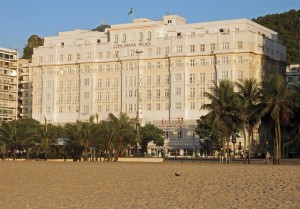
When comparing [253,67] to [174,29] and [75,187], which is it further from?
[75,187]

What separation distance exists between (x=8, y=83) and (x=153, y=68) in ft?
159

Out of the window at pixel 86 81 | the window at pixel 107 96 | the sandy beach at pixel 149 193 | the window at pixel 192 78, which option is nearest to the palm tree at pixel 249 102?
the sandy beach at pixel 149 193

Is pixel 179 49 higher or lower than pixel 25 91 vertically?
higher

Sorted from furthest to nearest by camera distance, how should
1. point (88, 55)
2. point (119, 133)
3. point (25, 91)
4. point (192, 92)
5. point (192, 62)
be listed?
point (25, 91), point (88, 55), point (192, 62), point (192, 92), point (119, 133)

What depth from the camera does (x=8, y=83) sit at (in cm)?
16375

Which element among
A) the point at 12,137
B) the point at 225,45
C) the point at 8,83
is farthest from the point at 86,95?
the point at 12,137

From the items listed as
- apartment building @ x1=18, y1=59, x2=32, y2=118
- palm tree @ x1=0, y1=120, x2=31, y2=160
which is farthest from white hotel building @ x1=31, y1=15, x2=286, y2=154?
palm tree @ x1=0, y1=120, x2=31, y2=160

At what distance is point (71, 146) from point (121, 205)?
57.5 metres

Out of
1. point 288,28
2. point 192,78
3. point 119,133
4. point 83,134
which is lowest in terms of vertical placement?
point 83,134

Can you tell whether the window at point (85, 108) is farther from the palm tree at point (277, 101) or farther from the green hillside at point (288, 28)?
the palm tree at point (277, 101)

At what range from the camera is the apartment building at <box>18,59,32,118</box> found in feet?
537

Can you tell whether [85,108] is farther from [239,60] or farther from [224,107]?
[224,107]

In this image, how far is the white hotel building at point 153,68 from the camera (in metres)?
126

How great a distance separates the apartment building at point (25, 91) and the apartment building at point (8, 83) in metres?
2.34
